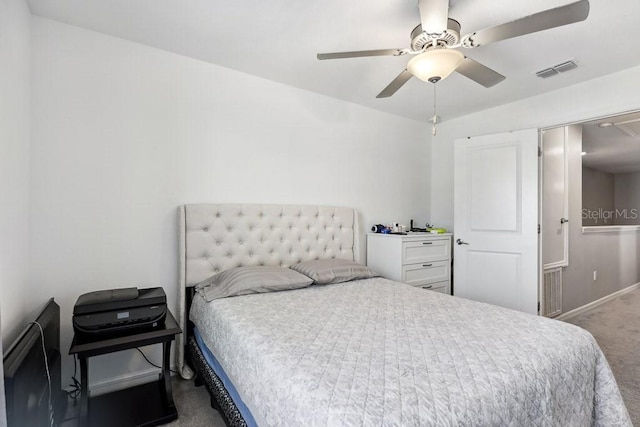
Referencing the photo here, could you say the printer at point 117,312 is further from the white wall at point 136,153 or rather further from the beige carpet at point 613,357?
the beige carpet at point 613,357

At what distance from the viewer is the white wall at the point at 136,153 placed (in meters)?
1.97

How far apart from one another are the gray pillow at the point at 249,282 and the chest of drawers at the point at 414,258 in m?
1.06

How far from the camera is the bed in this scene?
3.24 feet

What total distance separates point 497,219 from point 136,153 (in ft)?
11.1

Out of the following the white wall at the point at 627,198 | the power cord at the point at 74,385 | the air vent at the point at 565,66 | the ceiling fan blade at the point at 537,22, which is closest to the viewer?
the ceiling fan blade at the point at 537,22

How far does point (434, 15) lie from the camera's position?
1.53 m

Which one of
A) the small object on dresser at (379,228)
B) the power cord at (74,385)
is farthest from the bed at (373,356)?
the small object on dresser at (379,228)

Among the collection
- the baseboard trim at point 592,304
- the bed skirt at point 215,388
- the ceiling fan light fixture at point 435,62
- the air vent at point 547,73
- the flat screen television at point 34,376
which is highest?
the air vent at point 547,73

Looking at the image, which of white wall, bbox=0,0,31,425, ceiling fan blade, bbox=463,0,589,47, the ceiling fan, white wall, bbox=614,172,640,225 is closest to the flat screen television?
white wall, bbox=0,0,31,425

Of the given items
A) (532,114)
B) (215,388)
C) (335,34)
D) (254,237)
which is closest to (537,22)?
(335,34)

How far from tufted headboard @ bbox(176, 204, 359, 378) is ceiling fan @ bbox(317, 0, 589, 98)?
1.41 metres

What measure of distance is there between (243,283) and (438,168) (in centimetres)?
303

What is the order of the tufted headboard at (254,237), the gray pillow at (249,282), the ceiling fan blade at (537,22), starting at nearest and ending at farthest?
1. the ceiling fan blade at (537,22)
2. the gray pillow at (249,282)
3. the tufted headboard at (254,237)

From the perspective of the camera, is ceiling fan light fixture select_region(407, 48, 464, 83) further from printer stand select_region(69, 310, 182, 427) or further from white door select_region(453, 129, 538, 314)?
printer stand select_region(69, 310, 182, 427)
